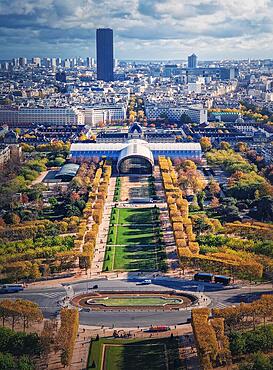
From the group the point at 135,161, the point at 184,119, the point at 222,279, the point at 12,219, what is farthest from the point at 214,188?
the point at 184,119

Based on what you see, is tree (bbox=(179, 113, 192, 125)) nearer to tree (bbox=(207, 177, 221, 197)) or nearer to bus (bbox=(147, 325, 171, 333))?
tree (bbox=(207, 177, 221, 197))

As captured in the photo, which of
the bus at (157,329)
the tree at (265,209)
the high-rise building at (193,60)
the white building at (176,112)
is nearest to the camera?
the bus at (157,329)

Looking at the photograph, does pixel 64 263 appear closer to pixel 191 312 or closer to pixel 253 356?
pixel 191 312

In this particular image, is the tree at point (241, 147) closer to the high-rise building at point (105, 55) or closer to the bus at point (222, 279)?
the bus at point (222, 279)

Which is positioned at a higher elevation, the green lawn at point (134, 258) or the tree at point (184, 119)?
the tree at point (184, 119)

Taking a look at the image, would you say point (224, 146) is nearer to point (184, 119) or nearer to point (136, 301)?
point (184, 119)

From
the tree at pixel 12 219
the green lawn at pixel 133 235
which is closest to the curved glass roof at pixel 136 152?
the green lawn at pixel 133 235

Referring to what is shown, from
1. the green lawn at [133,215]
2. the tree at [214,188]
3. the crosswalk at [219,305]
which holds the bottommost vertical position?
the crosswalk at [219,305]

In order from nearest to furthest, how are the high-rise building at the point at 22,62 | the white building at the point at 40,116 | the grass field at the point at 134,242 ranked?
1. the grass field at the point at 134,242
2. the white building at the point at 40,116
3. the high-rise building at the point at 22,62
